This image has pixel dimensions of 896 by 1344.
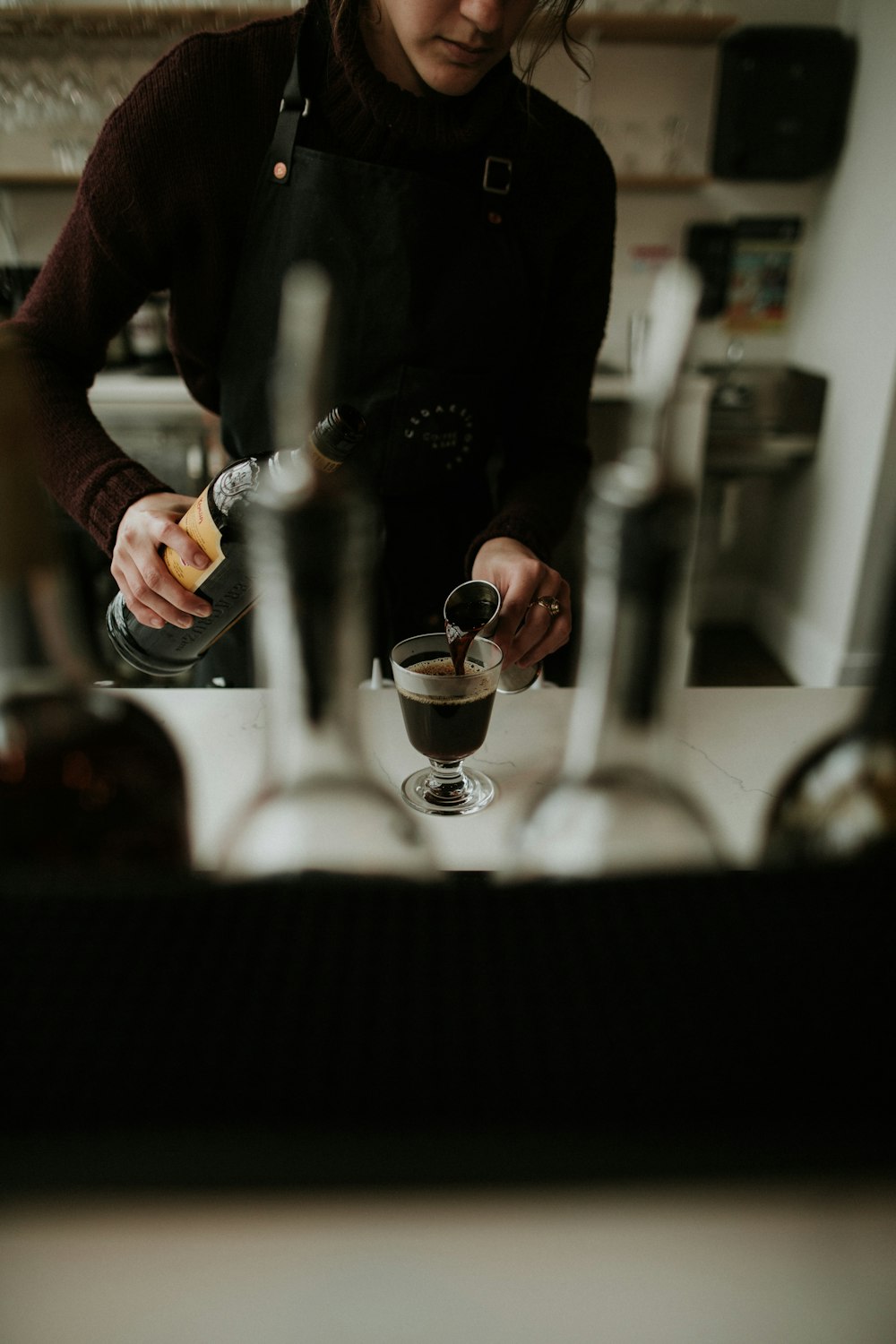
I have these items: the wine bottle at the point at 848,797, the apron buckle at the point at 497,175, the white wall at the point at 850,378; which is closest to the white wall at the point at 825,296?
the white wall at the point at 850,378

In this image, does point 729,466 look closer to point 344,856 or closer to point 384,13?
point 384,13

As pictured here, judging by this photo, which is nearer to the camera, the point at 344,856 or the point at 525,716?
the point at 344,856

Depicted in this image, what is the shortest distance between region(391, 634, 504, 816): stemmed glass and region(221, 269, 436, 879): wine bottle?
1.05ft

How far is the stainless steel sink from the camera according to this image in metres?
3.00

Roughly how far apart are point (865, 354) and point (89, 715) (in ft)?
9.74

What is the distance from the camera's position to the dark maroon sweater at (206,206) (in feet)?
3.26

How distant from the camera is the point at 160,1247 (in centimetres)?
31

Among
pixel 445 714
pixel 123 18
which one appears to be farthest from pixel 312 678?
pixel 123 18

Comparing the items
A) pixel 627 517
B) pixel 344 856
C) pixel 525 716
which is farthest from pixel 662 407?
pixel 525 716

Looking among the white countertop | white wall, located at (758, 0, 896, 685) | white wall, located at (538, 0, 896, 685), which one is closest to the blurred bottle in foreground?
the white countertop

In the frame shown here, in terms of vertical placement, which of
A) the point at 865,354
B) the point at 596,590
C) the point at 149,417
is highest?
the point at 596,590

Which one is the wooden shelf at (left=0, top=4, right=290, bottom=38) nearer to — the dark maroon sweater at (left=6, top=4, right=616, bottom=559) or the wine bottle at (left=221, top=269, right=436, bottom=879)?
the dark maroon sweater at (left=6, top=4, right=616, bottom=559)

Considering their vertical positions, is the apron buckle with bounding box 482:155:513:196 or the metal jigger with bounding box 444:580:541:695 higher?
the apron buckle with bounding box 482:155:513:196

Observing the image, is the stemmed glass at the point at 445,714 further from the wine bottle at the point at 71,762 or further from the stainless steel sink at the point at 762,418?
the stainless steel sink at the point at 762,418
